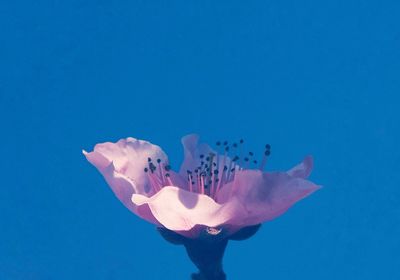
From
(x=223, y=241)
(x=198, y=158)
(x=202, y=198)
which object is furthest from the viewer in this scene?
(x=198, y=158)

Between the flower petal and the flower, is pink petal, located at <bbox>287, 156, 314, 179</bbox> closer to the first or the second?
the flower

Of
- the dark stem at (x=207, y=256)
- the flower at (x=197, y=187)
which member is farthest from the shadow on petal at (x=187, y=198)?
the dark stem at (x=207, y=256)

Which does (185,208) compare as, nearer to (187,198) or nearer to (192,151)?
(187,198)

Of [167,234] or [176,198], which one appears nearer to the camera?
[176,198]

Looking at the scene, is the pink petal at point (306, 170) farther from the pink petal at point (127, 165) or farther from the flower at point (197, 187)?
the pink petal at point (127, 165)

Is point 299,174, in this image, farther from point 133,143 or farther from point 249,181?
point 133,143

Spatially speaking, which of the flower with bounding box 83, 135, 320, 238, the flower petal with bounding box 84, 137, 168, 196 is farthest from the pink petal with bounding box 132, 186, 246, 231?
the flower petal with bounding box 84, 137, 168, 196

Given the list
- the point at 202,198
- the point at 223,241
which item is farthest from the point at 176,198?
the point at 223,241

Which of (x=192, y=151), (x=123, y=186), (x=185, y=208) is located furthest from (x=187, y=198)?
(x=192, y=151)
